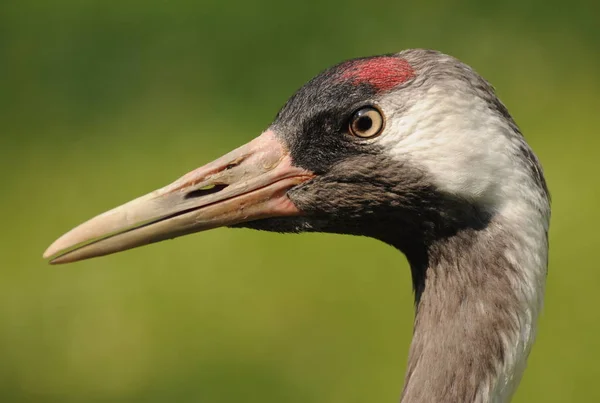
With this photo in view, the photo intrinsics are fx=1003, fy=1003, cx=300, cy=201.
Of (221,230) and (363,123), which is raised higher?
(221,230)

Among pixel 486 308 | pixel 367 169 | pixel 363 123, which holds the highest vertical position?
pixel 363 123

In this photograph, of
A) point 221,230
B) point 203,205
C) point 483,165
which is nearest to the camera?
point 483,165

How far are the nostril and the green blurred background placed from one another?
8.06 ft

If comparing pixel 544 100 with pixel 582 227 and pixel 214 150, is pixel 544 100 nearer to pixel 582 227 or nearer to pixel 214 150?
pixel 582 227

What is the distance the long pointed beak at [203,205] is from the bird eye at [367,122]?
196 millimetres

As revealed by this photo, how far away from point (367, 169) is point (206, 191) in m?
0.48

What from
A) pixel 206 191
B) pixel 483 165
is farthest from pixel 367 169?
pixel 206 191

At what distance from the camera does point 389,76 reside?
9.20ft

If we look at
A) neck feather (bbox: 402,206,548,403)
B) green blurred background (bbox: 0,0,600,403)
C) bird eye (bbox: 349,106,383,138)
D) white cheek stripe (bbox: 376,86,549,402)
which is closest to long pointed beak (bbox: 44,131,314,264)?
bird eye (bbox: 349,106,383,138)

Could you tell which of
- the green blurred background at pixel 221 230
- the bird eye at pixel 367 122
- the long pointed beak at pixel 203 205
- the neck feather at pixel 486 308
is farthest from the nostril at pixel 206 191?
the green blurred background at pixel 221 230

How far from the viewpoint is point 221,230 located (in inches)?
246

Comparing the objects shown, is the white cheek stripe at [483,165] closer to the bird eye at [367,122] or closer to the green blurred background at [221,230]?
the bird eye at [367,122]

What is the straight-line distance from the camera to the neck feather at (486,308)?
275 centimetres

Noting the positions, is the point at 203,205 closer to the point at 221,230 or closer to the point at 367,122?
the point at 367,122
